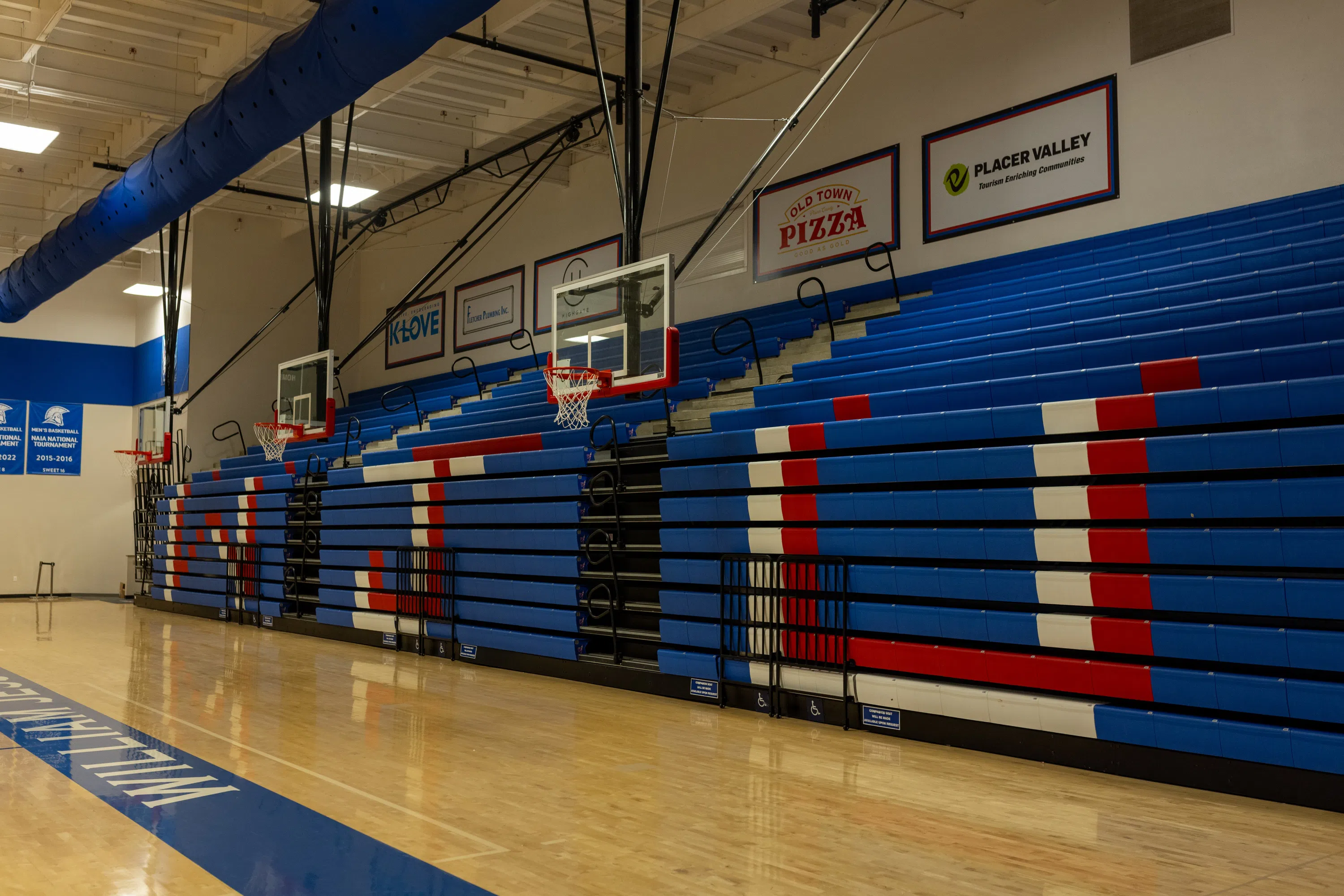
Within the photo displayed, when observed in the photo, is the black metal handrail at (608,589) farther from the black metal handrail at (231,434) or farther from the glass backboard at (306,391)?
the black metal handrail at (231,434)

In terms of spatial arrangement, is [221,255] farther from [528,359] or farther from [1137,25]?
[1137,25]

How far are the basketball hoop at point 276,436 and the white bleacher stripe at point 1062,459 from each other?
9.07 meters

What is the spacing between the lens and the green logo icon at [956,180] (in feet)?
29.8

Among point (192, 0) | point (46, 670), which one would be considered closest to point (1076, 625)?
point (46, 670)

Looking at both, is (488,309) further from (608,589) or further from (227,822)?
(227,822)

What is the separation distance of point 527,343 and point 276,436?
343cm

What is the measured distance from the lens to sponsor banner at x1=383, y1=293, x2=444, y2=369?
1611 centimetres

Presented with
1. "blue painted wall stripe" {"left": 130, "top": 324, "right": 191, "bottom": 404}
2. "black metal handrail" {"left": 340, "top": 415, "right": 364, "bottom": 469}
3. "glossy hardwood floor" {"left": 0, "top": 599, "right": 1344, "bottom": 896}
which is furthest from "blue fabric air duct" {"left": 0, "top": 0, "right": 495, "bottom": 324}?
"blue painted wall stripe" {"left": 130, "top": 324, "right": 191, "bottom": 404}

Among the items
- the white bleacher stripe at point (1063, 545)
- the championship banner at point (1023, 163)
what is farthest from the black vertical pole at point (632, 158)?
the white bleacher stripe at point (1063, 545)

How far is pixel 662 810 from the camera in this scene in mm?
4285

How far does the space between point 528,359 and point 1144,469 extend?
9.96m

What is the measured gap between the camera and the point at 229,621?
46.2ft

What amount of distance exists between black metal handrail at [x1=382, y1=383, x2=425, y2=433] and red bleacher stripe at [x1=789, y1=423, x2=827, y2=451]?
284 inches

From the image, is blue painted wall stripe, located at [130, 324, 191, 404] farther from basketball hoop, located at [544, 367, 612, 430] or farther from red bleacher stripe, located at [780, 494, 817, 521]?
red bleacher stripe, located at [780, 494, 817, 521]
